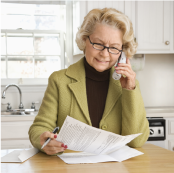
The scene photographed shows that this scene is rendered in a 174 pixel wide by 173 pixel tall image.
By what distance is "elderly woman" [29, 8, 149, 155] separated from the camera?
49.8 inches

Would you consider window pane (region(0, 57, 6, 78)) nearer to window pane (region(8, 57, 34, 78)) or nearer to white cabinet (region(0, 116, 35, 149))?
window pane (region(8, 57, 34, 78))

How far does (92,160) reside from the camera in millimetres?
997

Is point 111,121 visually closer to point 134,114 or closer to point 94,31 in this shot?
point 134,114

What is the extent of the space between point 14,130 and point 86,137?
1705 mm

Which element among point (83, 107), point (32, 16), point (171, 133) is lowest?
point (171, 133)

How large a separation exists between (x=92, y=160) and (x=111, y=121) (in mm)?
368

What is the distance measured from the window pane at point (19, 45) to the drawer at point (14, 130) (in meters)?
1.05

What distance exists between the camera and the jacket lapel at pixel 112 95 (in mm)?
1335

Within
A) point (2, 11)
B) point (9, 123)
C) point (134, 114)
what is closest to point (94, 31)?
point (134, 114)

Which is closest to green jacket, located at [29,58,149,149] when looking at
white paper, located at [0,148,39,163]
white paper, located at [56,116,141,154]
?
white paper, located at [0,148,39,163]

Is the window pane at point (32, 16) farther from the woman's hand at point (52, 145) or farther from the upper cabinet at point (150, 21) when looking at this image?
the woman's hand at point (52, 145)

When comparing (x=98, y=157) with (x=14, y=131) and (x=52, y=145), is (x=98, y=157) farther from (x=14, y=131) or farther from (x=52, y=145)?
(x=14, y=131)

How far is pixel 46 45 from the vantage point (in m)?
3.26

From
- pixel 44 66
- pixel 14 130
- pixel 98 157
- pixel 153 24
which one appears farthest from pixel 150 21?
pixel 98 157
